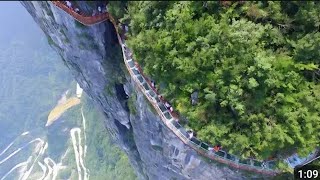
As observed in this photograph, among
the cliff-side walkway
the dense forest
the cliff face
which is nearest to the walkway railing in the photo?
the cliff-side walkway

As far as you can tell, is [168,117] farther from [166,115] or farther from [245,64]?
[245,64]

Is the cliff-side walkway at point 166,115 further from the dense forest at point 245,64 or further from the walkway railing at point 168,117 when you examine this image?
the dense forest at point 245,64

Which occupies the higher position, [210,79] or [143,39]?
[143,39]

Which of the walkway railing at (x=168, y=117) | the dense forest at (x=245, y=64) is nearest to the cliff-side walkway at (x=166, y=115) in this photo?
the walkway railing at (x=168, y=117)

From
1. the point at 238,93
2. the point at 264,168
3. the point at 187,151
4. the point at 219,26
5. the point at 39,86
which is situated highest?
the point at 219,26

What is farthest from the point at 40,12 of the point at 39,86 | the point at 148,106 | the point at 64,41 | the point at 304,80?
the point at 39,86

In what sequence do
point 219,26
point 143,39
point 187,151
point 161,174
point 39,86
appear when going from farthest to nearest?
point 39,86 → point 161,174 → point 187,151 → point 143,39 → point 219,26

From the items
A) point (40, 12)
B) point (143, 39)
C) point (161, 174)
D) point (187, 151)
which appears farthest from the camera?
point (161, 174)

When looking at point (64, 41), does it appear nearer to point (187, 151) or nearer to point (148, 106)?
point (148, 106)
